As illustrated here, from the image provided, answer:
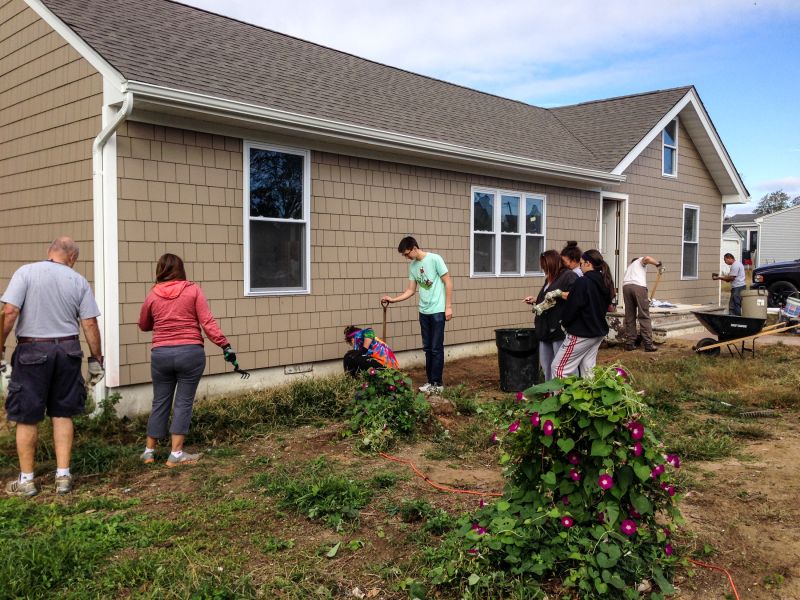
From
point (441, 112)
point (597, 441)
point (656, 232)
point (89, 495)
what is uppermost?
point (441, 112)

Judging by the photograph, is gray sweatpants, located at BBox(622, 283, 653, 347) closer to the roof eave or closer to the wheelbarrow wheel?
the wheelbarrow wheel

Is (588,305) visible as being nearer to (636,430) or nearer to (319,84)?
(636,430)

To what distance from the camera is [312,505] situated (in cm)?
437

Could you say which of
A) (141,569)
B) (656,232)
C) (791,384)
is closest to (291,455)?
(141,569)

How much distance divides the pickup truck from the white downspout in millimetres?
15794

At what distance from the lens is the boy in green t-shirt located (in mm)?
7656

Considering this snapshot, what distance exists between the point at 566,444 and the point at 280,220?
5260 millimetres

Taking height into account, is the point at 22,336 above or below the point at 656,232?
below

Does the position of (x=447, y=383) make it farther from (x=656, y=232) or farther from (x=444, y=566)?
(x=656, y=232)

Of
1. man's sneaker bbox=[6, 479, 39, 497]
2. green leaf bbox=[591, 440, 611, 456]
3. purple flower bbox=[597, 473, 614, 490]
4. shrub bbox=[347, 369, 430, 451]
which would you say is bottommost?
man's sneaker bbox=[6, 479, 39, 497]

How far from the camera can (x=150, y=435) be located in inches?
214

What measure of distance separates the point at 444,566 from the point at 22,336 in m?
3.45

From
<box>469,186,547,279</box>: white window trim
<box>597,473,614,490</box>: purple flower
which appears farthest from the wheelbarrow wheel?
<box>597,473,614,490</box>: purple flower

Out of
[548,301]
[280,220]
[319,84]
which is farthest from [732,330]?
[319,84]
